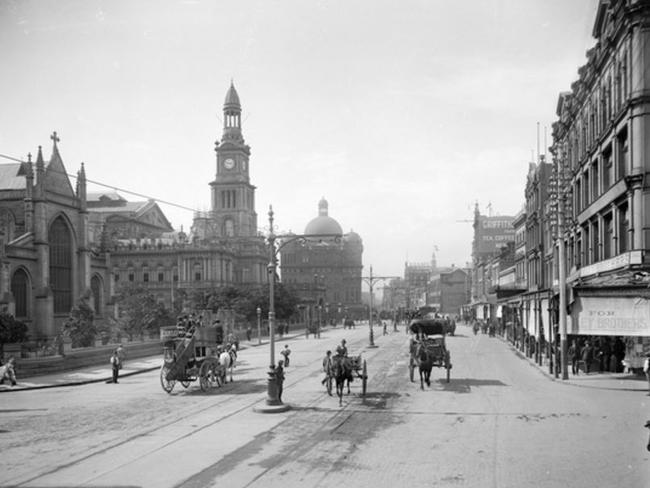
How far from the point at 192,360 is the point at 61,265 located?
52.2 meters

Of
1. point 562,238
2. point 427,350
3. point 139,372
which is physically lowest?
point 139,372

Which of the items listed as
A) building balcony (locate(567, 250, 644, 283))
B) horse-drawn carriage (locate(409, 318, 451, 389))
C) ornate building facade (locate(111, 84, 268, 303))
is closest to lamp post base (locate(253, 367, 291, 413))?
horse-drawn carriage (locate(409, 318, 451, 389))

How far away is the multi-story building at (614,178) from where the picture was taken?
21.5 m

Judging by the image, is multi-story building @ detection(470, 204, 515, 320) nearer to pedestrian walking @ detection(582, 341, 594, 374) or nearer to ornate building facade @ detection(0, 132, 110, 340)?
ornate building facade @ detection(0, 132, 110, 340)

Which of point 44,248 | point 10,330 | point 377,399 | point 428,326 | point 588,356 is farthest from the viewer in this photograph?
point 44,248

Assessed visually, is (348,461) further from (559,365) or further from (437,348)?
(559,365)

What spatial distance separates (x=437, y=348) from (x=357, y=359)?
402cm

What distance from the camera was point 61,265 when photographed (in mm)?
72000

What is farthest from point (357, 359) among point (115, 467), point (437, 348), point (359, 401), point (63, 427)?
point (115, 467)

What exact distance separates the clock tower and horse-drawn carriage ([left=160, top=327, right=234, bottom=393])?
9779cm

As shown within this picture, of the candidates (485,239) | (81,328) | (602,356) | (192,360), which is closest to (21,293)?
(81,328)

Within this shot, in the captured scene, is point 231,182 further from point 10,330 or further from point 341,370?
point 341,370

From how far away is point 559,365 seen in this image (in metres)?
28.1

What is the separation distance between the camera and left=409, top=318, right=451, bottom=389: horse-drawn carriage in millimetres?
24234
